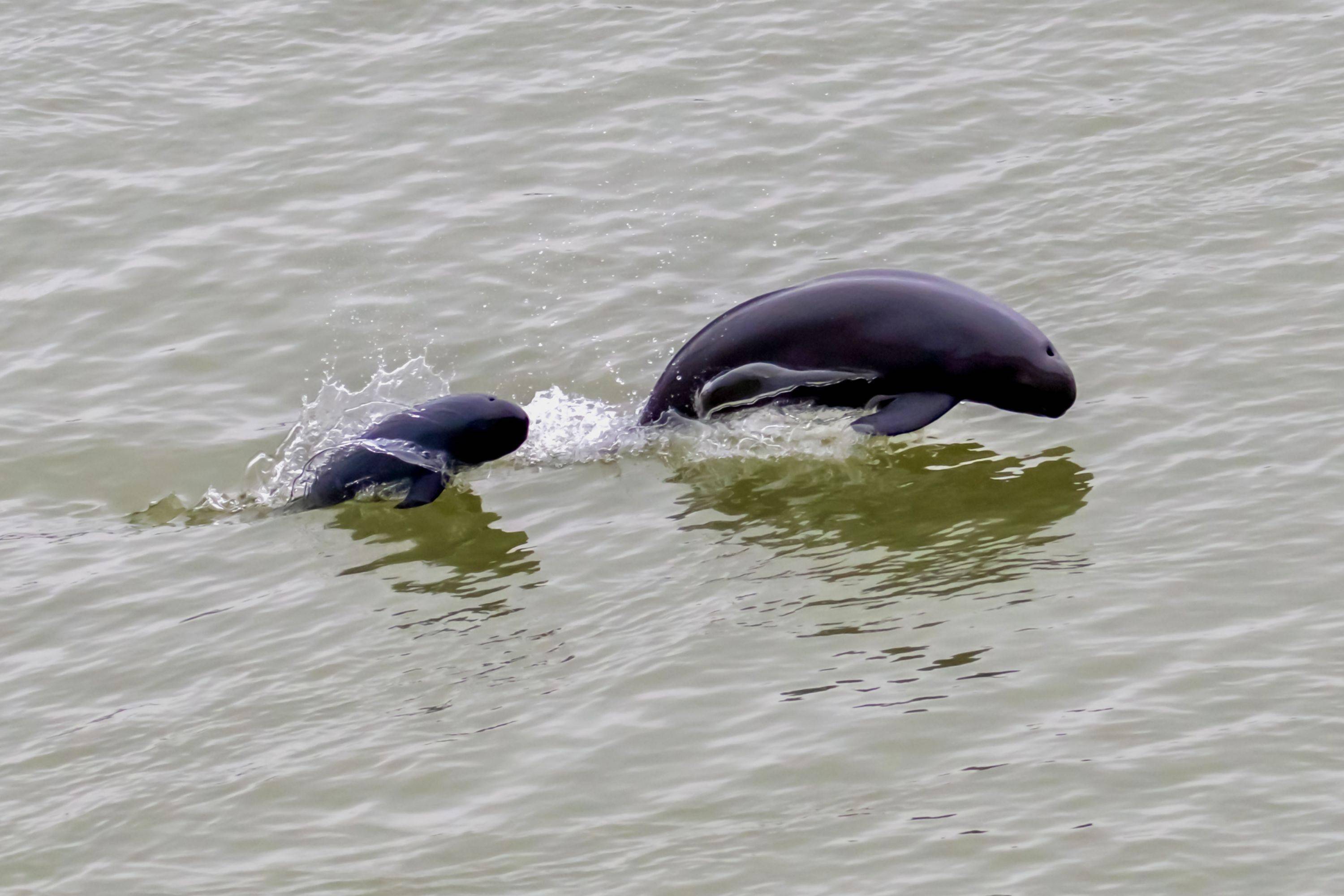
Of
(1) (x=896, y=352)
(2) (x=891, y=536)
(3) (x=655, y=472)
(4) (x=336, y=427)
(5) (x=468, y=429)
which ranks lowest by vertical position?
(2) (x=891, y=536)

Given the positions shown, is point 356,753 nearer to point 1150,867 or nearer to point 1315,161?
point 1150,867

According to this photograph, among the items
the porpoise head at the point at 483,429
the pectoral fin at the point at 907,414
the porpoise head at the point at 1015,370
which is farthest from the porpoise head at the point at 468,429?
the porpoise head at the point at 1015,370

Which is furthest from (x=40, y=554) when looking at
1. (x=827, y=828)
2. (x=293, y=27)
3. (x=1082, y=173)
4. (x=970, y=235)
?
(x=293, y=27)

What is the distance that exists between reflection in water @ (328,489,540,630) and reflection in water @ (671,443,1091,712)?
0.92 meters

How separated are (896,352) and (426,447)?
2.49 meters

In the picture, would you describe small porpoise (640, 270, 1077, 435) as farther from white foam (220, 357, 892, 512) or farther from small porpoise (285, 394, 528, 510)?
small porpoise (285, 394, 528, 510)

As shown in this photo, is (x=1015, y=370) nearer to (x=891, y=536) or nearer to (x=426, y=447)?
(x=891, y=536)

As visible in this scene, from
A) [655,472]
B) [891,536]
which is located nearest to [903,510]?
[891,536]

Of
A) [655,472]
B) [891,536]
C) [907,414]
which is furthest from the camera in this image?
[655,472]

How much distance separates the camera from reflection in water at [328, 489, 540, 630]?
313 inches

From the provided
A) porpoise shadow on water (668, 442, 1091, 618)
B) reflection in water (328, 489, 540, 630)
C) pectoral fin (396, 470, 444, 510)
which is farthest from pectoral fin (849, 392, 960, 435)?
pectoral fin (396, 470, 444, 510)

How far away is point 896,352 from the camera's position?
8.49 meters

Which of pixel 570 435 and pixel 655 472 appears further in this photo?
pixel 570 435

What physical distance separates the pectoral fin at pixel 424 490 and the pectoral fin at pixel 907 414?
7.06ft
